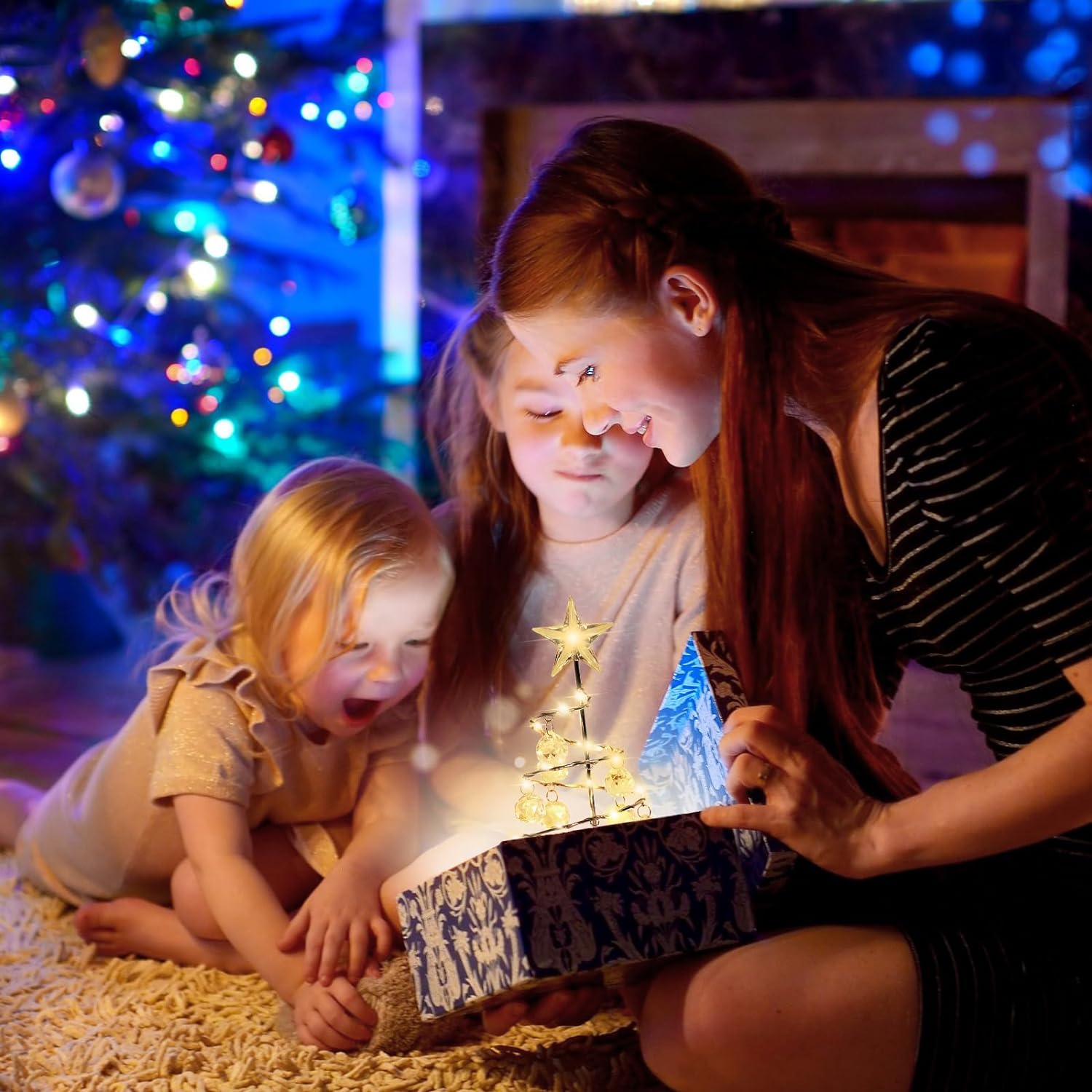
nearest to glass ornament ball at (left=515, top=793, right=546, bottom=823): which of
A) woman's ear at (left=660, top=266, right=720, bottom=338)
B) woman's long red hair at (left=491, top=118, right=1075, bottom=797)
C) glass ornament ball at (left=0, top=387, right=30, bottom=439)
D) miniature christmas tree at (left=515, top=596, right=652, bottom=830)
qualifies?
miniature christmas tree at (left=515, top=596, right=652, bottom=830)

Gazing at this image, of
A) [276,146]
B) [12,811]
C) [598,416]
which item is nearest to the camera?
[598,416]

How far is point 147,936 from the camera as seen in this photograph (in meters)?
1.32

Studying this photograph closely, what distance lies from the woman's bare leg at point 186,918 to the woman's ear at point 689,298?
2.33 feet

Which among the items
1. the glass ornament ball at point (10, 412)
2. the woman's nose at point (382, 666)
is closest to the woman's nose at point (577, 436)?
the woman's nose at point (382, 666)

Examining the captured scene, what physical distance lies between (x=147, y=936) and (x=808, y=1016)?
0.73 m

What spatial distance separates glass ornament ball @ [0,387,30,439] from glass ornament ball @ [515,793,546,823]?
1457 mm

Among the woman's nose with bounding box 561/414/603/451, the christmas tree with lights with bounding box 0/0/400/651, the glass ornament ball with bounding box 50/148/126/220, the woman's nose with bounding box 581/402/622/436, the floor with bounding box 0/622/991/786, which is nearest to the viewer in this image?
the woman's nose with bounding box 581/402/622/436

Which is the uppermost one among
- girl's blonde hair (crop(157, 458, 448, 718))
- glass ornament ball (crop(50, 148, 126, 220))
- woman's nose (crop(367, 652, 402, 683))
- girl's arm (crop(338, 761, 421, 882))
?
glass ornament ball (crop(50, 148, 126, 220))

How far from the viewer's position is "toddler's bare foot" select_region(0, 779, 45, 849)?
1654 millimetres

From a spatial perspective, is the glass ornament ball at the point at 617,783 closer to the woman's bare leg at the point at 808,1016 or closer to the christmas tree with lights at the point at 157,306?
the woman's bare leg at the point at 808,1016

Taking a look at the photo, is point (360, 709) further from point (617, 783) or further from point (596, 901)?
point (596, 901)

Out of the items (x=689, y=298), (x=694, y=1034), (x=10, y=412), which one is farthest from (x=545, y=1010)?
(x=10, y=412)

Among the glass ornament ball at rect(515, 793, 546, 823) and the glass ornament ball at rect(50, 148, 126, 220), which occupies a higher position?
the glass ornament ball at rect(50, 148, 126, 220)

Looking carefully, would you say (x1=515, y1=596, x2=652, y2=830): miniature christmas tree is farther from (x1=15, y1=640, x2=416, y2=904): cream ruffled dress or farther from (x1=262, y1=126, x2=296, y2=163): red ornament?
(x1=262, y1=126, x2=296, y2=163): red ornament
